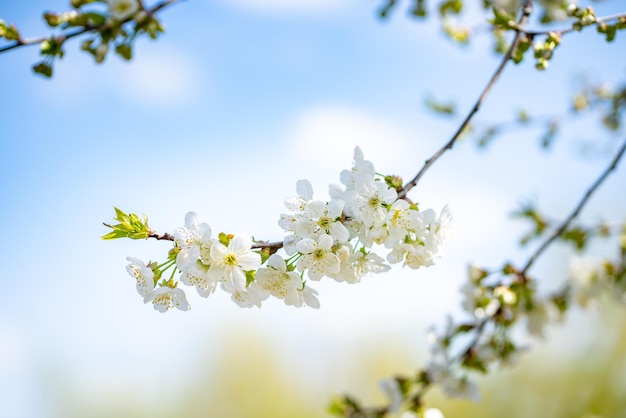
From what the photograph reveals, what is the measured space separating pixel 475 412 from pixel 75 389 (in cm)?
693

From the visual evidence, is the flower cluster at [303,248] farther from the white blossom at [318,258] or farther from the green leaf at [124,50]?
the green leaf at [124,50]

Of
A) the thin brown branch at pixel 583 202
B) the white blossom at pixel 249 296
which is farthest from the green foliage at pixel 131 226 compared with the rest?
the thin brown branch at pixel 583 202

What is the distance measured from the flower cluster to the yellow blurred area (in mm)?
7933

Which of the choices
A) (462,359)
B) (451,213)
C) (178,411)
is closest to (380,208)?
(451,213)

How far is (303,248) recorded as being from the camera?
113cm

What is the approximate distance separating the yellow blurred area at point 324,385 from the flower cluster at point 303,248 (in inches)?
312

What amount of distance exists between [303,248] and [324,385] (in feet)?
31.9

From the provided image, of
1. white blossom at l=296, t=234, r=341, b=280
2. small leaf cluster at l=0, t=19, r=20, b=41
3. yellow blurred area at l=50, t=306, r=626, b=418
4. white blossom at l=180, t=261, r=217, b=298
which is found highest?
yellow blurred area at l=50, t=306, r=626, b=418

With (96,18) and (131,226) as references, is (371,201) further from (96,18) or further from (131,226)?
(96,18)

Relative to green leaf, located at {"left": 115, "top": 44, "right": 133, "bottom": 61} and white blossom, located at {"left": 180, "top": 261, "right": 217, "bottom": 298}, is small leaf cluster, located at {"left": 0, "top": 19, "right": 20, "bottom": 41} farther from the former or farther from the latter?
white blossom, located at {"left": 180, "top": 261, "right": 217, "bottom": 298}

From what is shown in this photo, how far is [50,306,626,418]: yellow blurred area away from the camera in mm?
8703

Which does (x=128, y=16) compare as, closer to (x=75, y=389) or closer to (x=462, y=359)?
(x=462, y=359)

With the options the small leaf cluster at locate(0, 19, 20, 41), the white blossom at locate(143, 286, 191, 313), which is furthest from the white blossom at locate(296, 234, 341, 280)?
the small leaf cluster at locate(0, 19, 20, 41)

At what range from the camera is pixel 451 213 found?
4.30 ft
